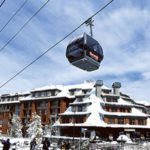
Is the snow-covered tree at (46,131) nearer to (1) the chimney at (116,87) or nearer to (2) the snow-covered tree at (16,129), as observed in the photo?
(2) the snow-covered tree at (16,129)

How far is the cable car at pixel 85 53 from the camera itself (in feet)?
44.1

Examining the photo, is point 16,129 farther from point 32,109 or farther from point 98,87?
point 98,87

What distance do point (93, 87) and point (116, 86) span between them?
4869 mm

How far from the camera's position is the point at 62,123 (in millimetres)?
68250

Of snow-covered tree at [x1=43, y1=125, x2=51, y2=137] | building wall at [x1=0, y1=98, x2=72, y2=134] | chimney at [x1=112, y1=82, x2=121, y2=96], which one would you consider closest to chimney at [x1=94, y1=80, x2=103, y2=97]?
chimney at [x1=112, y1=82, x2=121, y2=96]

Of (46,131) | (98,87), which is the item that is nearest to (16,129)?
(46,131)

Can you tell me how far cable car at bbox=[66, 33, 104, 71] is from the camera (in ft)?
44.1

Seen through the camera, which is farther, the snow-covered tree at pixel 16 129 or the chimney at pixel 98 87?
the snow-covered tree at pixel 16 129

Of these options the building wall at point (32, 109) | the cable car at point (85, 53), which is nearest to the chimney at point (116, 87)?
the building wall at point (32, 109)

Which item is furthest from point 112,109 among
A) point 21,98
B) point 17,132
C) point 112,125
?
point 21,98

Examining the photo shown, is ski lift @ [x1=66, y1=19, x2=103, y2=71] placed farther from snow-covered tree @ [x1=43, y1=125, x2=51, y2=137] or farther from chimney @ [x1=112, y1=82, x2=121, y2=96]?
snow-covered tree @ [x1=43, y1=125, x2=51, y2=137]

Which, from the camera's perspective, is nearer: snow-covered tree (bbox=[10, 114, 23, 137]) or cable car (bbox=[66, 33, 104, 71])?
cable car (bbox=[66, 33, 104, 71])

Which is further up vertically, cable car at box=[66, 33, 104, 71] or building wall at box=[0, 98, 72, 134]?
building wall at box=[0, 98, 72, 134]

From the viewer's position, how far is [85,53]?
13.4 meters
